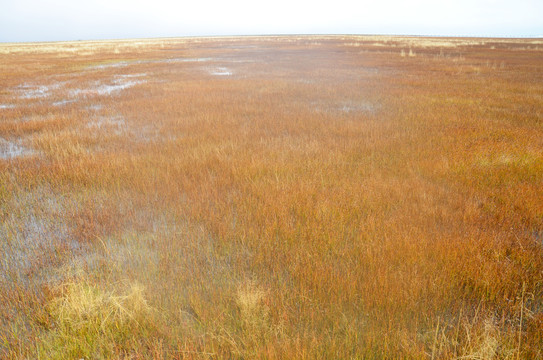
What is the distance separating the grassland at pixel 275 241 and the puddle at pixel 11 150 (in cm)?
7

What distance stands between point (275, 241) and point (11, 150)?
27.2 feet

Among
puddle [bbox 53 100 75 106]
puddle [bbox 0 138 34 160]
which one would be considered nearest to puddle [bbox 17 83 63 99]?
puddle [bbox 53 100 75 106]

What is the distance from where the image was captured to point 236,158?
6715mm

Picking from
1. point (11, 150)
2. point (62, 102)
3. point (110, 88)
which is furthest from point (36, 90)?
point (11, 150)

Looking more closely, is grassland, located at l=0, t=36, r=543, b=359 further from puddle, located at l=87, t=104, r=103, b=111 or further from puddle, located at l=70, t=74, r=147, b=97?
puddle, located at l=70, t=74, r=147, b=97

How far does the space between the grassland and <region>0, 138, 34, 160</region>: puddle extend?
7cm

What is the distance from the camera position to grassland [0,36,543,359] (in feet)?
8.01

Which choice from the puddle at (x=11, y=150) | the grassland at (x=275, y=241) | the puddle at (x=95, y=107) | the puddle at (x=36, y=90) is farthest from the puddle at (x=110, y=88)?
the puddle at (x=11, y=150)

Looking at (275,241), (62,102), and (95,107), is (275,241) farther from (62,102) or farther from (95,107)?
(62,102)

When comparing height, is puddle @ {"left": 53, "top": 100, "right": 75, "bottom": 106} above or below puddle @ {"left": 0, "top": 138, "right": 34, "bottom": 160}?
above

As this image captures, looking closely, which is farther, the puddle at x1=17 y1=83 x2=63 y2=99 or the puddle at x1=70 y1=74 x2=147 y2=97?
the puddle at x1=70 y1=74 x2=147 y2=97

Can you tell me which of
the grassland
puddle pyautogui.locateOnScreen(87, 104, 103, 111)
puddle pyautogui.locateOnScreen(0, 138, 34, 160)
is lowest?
the grassland

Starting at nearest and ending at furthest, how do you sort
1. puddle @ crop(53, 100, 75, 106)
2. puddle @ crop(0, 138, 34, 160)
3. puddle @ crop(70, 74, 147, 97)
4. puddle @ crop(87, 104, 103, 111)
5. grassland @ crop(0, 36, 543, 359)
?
grassland @ crop(0, 36, 543, 359) < puddle @ crop(0, 138, 34, 160) < puddle @ crop(87, 104, 103, 111) < puddle @ crop(53, 100, 75, 106) < puddle @ crop(70, 74, 147, 97)

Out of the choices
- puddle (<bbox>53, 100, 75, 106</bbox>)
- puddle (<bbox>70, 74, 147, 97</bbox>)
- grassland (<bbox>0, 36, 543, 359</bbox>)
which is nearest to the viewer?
grassland (<bbox>0, 36, 543, 359</bbox>)
